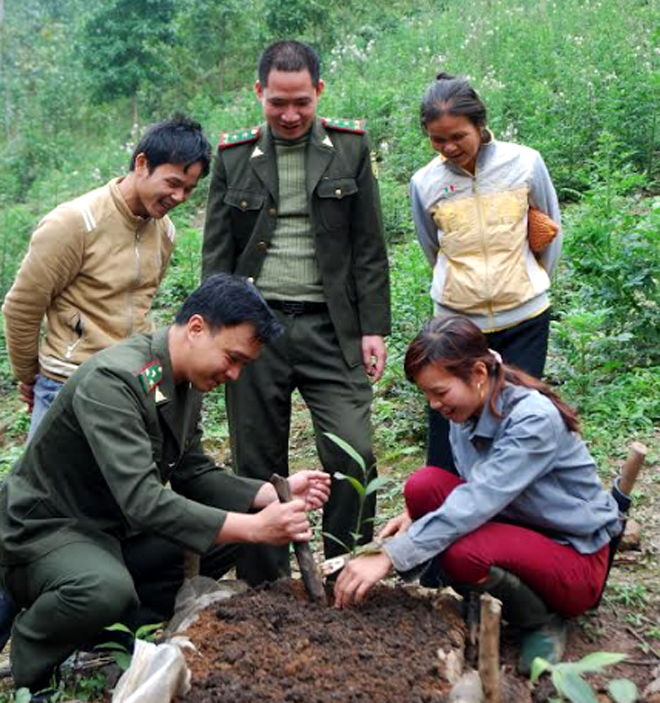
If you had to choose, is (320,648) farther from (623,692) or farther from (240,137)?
(240,137)

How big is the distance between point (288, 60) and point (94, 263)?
1.04 m

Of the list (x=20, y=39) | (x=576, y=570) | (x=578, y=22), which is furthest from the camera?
(x=20, y=39)

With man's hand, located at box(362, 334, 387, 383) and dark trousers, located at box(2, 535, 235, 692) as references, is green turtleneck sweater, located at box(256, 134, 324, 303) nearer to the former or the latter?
man's hand, located at box(362, 334, 387, 383)

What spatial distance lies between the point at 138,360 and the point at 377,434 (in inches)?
105

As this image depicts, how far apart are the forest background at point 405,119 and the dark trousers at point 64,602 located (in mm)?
1672

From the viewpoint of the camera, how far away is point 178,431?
3248 mm

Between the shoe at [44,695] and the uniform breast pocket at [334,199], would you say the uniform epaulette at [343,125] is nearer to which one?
the uniform breast pocket at [334,199]

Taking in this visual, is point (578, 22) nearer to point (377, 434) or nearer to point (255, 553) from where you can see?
point (377, 434)

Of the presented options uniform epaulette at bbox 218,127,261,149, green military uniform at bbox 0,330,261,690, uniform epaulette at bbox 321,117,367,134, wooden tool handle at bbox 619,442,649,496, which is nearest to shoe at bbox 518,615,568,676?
wooden tool handle at bbox 619,442,649,496

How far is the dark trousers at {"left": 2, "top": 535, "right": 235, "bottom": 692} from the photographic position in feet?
9.86

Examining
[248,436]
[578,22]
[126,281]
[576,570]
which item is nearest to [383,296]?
[248,436]

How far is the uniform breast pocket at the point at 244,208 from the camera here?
3.71 metres

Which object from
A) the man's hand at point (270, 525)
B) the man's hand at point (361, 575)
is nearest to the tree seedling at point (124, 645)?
the man's hand at point (270, 525)

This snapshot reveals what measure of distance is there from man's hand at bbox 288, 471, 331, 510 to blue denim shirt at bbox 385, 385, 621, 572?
355mm
